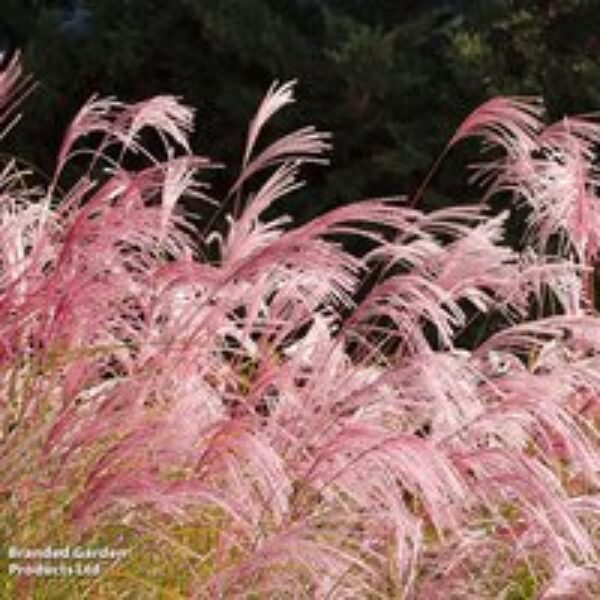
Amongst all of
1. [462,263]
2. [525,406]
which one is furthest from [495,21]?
[525,406]

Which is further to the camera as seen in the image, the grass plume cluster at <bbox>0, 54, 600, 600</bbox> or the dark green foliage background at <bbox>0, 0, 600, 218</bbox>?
the dark green foliage background at <bbox>0, 0, 600, 218</bbox>

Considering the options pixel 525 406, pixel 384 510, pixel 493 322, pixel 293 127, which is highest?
pixel 525 406

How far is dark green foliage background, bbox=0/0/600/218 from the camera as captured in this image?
656cm

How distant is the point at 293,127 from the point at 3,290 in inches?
157

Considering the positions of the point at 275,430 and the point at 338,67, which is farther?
the point at 338,67

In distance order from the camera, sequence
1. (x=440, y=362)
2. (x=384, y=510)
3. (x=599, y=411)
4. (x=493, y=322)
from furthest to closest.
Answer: (x=493, y=322)
(x=599, y=411)
(x=384, y=510)
(x=440, y=362)

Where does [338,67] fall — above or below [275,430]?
below

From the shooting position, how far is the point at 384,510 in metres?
2.93

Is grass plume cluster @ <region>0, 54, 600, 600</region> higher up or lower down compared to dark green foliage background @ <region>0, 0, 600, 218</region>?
higher up

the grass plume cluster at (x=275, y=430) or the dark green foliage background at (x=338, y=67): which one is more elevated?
the grass plume cluster at (x=275, y=430)

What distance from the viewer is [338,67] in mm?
6688

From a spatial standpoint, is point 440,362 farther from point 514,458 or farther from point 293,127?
point 293,127

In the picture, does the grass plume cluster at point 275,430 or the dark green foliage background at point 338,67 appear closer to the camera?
the grass plume cluster at point 275,430

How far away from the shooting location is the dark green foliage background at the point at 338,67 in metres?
6.56
